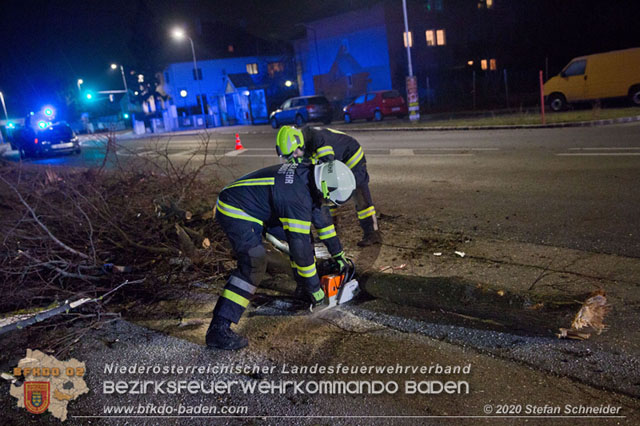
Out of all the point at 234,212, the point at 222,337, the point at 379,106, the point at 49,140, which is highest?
the point at 49,140

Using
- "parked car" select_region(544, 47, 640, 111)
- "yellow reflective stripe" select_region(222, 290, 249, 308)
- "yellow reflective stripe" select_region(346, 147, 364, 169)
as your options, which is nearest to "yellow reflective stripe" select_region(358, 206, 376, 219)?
"yellow reflective stripe" select_region(346, 147, 364, 169)

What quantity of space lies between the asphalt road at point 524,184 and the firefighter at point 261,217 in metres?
2.94

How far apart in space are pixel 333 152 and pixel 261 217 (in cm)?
199

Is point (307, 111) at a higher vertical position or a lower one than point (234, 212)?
higher

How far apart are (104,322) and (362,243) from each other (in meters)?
3.00

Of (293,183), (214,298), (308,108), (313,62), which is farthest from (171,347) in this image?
(313,62)

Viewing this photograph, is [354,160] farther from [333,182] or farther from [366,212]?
[333,182]

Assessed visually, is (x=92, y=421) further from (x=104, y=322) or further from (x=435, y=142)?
(x=435, y=142)

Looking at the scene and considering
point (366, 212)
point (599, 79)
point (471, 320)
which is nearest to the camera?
point (471, 320)

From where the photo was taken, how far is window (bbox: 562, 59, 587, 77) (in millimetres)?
19109

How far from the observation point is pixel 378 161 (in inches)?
476

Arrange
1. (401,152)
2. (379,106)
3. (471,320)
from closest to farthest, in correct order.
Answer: (471,320) → (401,152) → (379,106)

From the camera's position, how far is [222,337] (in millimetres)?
3695

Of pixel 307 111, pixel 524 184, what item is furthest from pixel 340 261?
pixel 307 111
